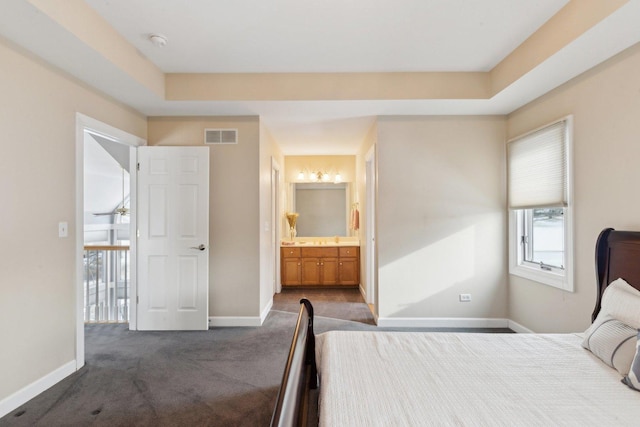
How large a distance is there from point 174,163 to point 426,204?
9.70 ft

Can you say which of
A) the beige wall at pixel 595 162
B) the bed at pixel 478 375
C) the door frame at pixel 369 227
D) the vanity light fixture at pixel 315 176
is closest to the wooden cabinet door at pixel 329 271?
the door frame at pixel 369 227

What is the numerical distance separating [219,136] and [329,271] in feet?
9.61

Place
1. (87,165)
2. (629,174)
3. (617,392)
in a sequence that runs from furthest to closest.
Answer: (87,165)
(629,174)
(617,392)

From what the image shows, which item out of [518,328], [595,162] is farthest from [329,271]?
[595,162]

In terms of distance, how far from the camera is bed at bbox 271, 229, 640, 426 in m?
1.17

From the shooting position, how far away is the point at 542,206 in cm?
302

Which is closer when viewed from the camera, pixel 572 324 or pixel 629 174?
pixel 629 174

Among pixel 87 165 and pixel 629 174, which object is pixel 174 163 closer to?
pixel 87 165

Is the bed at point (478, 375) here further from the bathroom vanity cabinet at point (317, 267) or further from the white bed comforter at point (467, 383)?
the bathroom vanity cabinet at point (317, 267)

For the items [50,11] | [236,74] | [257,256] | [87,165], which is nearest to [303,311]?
[257,256]

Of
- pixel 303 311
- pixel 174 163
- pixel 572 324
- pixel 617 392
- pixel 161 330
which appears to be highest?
pixel 174 163

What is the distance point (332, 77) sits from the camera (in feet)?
10.5

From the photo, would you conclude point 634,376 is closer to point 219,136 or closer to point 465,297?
point 465,297

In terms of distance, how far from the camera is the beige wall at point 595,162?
2.20 metres
